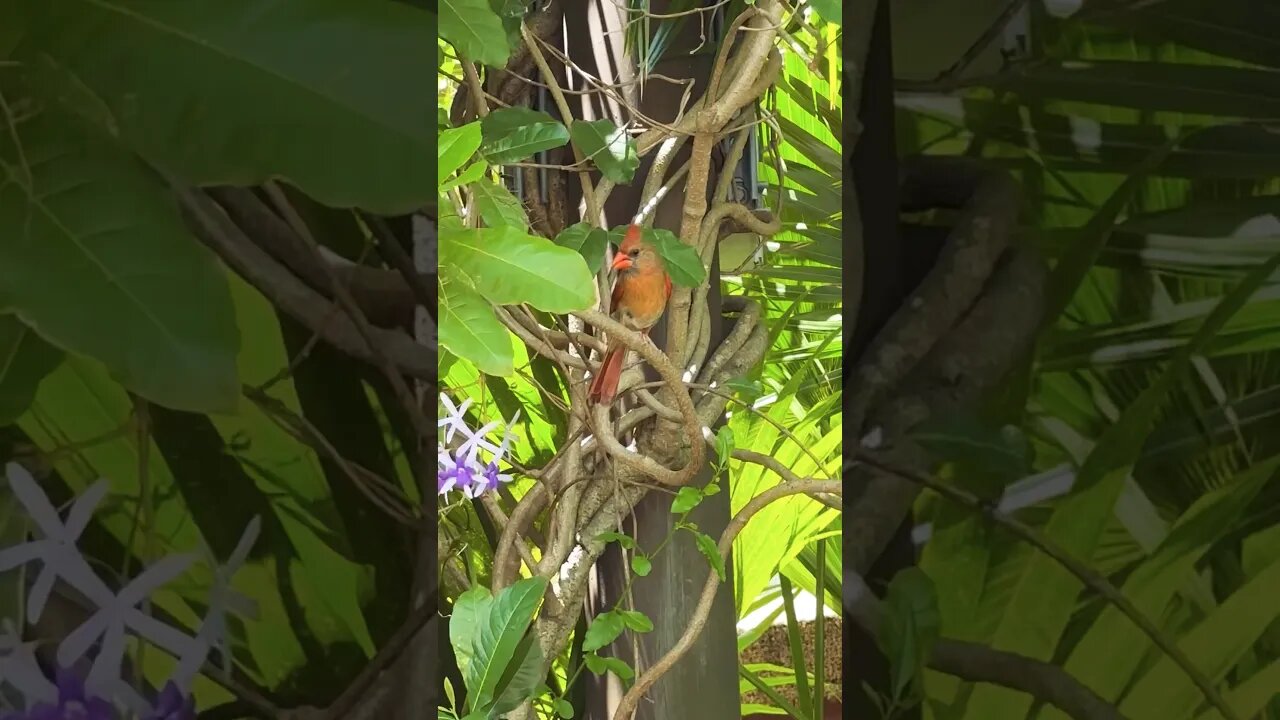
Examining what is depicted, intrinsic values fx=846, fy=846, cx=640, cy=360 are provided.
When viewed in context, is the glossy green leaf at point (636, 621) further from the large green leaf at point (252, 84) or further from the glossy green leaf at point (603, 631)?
the large green leaf at point (252, 84)

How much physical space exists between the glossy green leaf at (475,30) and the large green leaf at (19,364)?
1.29 ft

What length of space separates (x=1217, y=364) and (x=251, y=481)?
15.0 inches

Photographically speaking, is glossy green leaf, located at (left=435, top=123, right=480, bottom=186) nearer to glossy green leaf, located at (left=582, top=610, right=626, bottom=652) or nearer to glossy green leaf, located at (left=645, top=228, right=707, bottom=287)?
glossy green leaf, located at (left=645, top=228, right=707, bottom=287)

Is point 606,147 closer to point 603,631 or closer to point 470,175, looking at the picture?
point 470,175

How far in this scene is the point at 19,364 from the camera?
303 mm

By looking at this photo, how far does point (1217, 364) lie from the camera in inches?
13.4

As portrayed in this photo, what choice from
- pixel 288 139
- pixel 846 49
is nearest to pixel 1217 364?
pixel 846 49

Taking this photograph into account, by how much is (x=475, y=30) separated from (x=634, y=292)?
0.84ft

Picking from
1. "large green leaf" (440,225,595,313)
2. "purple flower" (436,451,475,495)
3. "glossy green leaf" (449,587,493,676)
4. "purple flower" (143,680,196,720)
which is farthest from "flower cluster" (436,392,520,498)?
"purple flower" (143,680,196,720)

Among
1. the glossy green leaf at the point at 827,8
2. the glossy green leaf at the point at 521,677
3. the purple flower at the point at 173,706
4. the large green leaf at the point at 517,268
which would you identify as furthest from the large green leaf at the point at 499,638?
the glossy green leaf at the point at 827,8

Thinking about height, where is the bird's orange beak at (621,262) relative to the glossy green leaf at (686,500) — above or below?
above

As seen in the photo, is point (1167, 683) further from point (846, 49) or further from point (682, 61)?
point (682, 61)

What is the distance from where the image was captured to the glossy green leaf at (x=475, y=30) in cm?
62

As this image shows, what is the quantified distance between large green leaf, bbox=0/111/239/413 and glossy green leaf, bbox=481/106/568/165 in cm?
39
